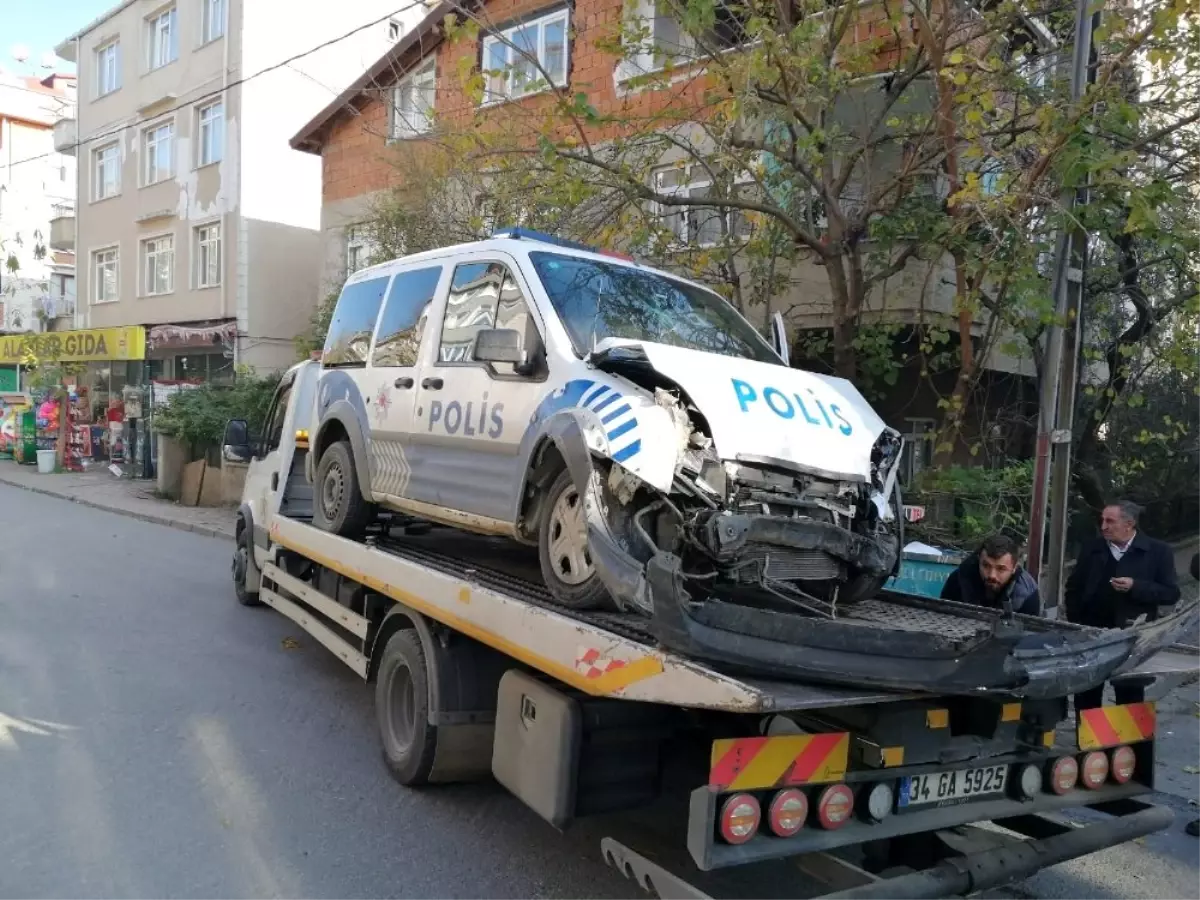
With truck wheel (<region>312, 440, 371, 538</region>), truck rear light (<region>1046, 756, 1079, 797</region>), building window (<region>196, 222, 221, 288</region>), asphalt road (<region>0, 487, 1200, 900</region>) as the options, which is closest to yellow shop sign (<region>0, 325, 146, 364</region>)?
building window (<region>196, 222, 221, 288</region>)

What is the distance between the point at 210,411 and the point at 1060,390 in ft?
52.6

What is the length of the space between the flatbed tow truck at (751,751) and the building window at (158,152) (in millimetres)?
24561

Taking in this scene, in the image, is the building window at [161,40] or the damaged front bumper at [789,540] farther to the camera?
the building window at [161,40]

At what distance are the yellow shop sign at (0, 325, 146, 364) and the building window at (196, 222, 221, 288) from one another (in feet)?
6.55

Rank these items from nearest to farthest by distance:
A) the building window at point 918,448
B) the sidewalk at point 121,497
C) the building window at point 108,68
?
the building window at point 918,448
the sidewalk at point 121,497
the building window at point 108,68

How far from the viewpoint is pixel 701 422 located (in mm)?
3943

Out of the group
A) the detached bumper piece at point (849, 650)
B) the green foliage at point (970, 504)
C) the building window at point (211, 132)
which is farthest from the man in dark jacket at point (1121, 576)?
the building window at point (211, 132)

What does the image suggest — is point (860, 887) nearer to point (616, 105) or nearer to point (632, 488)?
point (632, 488)

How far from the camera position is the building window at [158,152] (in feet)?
84.0

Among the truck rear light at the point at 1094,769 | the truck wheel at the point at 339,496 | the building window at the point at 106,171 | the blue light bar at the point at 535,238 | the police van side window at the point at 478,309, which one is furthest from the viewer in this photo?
the building window at the point at 106,171

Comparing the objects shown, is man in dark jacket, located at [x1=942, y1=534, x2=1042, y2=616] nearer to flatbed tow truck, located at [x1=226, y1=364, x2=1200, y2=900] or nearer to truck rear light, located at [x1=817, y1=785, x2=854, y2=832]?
flatbed tow truck, located at [x1=226, y1=364, x2=1200, y2=900]

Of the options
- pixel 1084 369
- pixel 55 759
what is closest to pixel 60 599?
pixel 55 759

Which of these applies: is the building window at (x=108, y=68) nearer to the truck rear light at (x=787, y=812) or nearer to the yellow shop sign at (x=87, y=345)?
the yellow shop sign at (x=87, y=345)

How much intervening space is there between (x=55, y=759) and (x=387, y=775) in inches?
71.4
